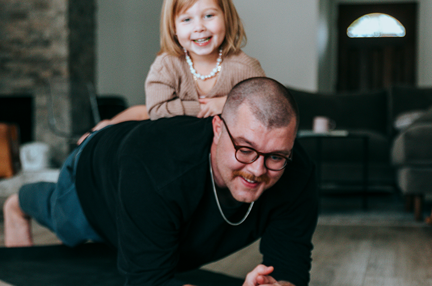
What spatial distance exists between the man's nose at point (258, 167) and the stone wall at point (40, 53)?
4.09m

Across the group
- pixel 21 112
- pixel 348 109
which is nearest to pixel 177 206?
pixel 348 109

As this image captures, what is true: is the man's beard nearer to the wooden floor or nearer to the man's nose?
the man's nose

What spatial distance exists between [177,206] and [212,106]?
0.84ft

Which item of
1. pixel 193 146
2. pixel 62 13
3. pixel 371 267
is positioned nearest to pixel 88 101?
pixel 62 13

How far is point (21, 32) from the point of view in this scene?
4730 millimetres

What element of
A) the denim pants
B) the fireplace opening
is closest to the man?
the denim pants

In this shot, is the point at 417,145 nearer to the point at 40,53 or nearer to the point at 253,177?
the point at 253,177

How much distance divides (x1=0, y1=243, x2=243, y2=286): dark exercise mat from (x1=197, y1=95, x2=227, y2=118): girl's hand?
0.55 meters

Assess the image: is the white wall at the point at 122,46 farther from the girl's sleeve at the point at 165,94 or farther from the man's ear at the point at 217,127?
the man's ear at the point at 217,127

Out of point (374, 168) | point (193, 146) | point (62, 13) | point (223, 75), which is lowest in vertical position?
point (374, 168)

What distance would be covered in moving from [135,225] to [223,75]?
0.39 metres

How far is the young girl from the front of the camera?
98 centimetres

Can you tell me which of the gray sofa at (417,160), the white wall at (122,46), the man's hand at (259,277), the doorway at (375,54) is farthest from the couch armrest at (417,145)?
the doorway at (375,54)

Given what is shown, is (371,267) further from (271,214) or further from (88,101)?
(88,101)
